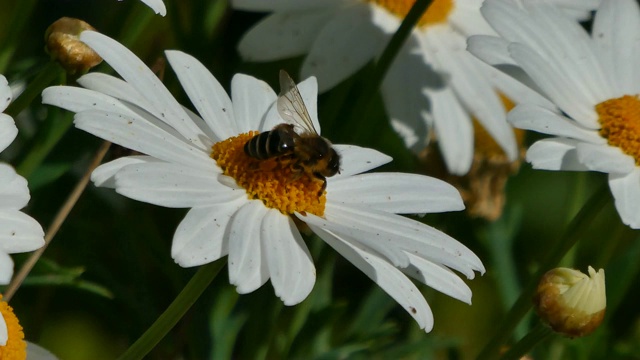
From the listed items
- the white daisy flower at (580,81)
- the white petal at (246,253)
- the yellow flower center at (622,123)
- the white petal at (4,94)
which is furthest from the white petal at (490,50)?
the white petal at (4,94)

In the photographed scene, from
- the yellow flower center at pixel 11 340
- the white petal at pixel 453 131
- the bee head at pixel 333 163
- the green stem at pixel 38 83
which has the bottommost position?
the white petal at pixel 453 131

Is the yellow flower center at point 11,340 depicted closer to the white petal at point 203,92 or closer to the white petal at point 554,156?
the white petal at point 203,92

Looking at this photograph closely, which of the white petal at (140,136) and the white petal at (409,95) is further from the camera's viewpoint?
the white petal at (409,95)

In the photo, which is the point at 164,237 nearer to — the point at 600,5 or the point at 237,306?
the point at 237,306

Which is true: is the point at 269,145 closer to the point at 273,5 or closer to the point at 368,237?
the point at 368,237

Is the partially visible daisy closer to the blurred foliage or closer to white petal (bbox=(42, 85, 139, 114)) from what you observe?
white petal (bbox=(42, 85, 139, 114))

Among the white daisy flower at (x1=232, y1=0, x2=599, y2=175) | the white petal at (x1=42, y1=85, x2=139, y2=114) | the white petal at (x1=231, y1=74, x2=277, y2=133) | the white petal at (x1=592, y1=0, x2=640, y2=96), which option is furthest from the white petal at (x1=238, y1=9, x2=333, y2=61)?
the white petal at (x1=42, y1=85, x2=139, y2=114)

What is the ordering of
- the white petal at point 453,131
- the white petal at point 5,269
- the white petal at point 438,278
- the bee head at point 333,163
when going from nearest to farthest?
1. the white petal at point 5,269
2. the white petal at point 438,278
3. the bee head at point 333,163
4. the white petal at point 453,131
